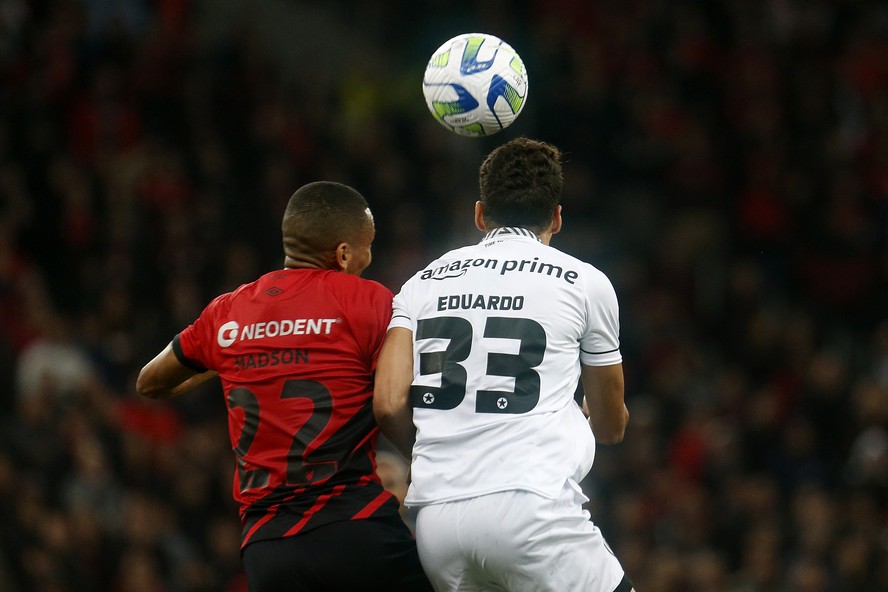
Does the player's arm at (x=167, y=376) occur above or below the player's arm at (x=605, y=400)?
above

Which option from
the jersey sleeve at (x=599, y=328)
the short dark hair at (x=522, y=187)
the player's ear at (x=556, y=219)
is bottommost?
the jersey sleeve at (x=599, y=328)

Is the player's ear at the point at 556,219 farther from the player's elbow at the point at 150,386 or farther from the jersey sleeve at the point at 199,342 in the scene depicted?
the player's elbow at the point at 150,386

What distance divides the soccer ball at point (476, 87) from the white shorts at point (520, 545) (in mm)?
1792

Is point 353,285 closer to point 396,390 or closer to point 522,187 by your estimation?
point 396,390

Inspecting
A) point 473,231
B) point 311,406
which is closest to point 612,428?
point 311,406

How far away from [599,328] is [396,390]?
76cm

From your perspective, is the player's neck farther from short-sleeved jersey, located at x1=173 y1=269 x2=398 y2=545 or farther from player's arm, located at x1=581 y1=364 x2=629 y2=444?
player's arm, located at x1=581 y1=364 x2=629 y2=444

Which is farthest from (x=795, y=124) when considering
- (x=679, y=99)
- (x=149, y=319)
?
(x=149, y=319)

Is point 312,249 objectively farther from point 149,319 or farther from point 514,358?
point 149,319

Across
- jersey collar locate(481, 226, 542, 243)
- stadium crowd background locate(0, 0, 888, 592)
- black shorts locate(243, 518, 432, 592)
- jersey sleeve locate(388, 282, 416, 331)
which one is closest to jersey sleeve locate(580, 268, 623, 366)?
jersey collar locate(481, 226, 542, 243)

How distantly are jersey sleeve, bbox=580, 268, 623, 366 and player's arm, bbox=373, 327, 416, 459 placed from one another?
0.64 m

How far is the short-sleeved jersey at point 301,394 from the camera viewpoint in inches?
→ 186

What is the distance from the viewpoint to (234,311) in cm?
504

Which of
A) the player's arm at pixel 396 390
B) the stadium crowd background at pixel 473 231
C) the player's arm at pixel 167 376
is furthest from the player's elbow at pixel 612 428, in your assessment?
the stadium crowd background at pixel 473 231
